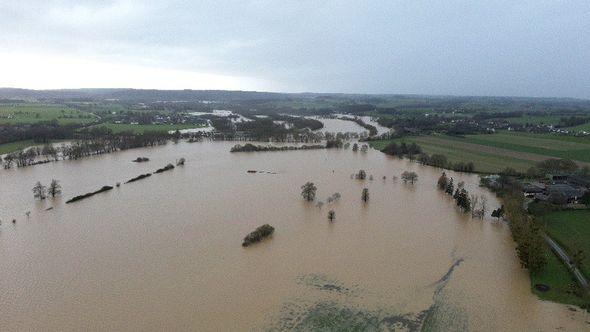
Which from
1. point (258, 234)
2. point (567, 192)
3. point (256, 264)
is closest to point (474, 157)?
point (567, 192)

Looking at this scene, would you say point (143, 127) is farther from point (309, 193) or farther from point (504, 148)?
point (504, 148)

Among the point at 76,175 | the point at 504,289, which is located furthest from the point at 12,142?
the point at 504,289

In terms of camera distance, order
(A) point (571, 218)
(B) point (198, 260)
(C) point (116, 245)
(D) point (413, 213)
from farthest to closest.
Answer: (D) point (413, 213) → (A) point (571, 218) → (C) point (116, 245) → (B) point (198, 260)

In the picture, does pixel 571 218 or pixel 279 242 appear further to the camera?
pixel 571 218

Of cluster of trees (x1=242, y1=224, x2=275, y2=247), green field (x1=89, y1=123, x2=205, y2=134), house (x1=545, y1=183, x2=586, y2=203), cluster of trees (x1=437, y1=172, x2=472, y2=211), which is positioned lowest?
cluster of trees (x1=242, y1=224, x2=275, y2=247)

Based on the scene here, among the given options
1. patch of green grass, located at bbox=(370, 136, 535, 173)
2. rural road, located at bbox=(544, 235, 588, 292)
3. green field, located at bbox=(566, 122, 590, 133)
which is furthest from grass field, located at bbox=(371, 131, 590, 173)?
rural road, located at bbox=(544, 235, 588, 292)

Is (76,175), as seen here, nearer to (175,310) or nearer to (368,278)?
(175,310)

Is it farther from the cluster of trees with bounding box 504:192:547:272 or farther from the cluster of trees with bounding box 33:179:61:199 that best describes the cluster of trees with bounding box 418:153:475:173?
the cluster of trees with bounding box 33:179:61:199
